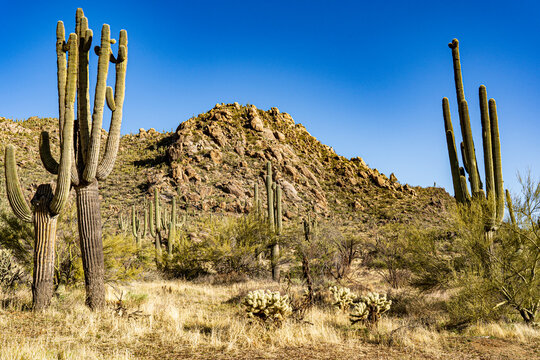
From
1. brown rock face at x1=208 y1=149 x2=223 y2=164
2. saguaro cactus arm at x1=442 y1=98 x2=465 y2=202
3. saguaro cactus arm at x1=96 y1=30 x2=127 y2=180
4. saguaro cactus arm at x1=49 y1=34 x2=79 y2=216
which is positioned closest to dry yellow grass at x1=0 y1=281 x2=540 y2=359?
saguaro cactus arm at x1=49 y1=34 x2=79 y2=216

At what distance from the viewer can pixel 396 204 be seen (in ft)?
157

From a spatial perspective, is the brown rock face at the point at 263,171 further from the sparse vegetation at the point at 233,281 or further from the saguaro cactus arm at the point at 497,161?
the saguaro cactus arm at the point at 497,161

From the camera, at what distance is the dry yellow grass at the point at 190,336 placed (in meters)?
5.17

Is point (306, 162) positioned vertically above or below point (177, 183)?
above

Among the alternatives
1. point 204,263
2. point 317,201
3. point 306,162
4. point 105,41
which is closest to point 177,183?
point 317,201

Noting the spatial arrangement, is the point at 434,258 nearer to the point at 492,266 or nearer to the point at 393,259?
the point at 492,266

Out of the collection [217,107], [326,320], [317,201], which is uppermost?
[217,107]

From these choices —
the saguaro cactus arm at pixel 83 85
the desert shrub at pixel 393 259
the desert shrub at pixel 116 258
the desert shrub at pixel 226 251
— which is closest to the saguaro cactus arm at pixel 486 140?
the desert shrub at pixel 393 259

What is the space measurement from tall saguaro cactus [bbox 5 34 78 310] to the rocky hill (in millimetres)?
26182

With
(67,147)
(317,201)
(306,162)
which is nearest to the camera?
(67,147)

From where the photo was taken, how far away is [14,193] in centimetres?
747

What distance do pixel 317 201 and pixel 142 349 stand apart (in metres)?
42.1

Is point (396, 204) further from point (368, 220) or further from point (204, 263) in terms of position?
point (204, 263)

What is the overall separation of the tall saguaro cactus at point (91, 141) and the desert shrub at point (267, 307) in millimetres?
3368
